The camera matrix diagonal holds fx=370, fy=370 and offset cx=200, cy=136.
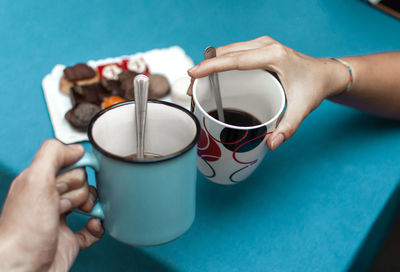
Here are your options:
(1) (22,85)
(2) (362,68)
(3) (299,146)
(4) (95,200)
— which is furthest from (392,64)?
(1) (22,85)

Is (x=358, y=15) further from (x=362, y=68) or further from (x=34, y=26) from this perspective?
(x=34, y=26)

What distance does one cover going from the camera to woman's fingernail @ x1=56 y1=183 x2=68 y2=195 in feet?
1.24

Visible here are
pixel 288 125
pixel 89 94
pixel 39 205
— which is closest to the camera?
pixel 39 205

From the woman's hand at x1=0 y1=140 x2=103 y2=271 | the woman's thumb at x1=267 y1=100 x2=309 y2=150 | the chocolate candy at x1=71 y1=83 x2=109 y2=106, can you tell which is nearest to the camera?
the woman's hand at x1=0 y1=140 x2=103 y2=271

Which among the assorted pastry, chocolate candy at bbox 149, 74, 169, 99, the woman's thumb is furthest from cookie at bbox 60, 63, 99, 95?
the woman's thumb

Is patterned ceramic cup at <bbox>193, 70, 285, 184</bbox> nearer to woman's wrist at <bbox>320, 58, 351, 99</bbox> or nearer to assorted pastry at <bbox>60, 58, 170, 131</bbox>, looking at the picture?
woman's wrist at <bbox>320, 58, 351, 99</bbox>

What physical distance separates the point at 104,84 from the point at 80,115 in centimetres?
12

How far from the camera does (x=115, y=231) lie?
0.41 metres

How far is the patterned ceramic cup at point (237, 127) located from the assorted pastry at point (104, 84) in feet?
0.81

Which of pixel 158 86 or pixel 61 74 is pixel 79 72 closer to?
pixel 61 74

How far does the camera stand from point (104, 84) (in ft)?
2.50

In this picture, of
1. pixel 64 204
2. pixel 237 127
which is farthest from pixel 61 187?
pixel 237 127

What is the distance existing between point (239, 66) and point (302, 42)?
51cm

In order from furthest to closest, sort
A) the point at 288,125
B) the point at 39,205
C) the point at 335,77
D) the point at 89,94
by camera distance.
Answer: the point at 89,94, the point at 335,77, the point at 288,125, the point at 39,205
